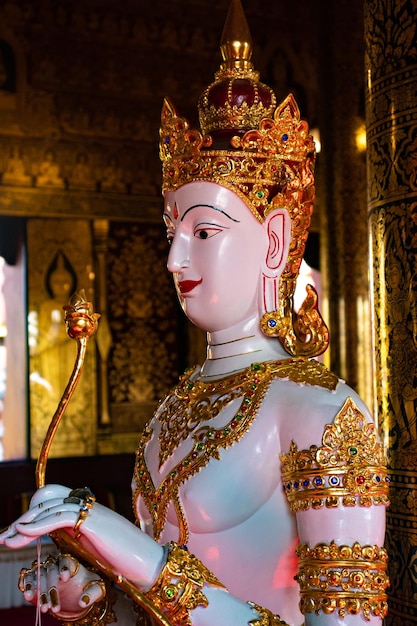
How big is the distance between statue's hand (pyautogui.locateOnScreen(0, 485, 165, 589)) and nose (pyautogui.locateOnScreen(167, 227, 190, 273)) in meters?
0.56

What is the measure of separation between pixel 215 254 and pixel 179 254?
3.2 inches

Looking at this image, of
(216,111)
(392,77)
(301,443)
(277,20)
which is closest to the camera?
(301,443)

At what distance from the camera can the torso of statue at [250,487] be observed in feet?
5.99

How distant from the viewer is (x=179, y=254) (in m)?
1.98

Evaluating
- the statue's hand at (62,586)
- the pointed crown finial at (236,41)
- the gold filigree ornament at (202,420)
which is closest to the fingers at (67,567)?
the statue's hand at (62,586)

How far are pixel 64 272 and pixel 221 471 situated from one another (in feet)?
19.6

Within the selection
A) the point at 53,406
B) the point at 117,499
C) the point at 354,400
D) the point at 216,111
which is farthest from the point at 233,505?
the point at 53,406

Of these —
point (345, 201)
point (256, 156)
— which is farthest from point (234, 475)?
point (345, 201)

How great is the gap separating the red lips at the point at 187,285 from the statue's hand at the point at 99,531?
0.54 m

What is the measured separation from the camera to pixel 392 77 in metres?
2.54

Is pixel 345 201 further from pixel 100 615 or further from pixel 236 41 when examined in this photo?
pixel 100 615

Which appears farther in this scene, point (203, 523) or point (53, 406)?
point (53, 406)

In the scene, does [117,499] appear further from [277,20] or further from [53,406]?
[277,20]

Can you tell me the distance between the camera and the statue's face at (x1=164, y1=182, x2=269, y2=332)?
6.48ft
